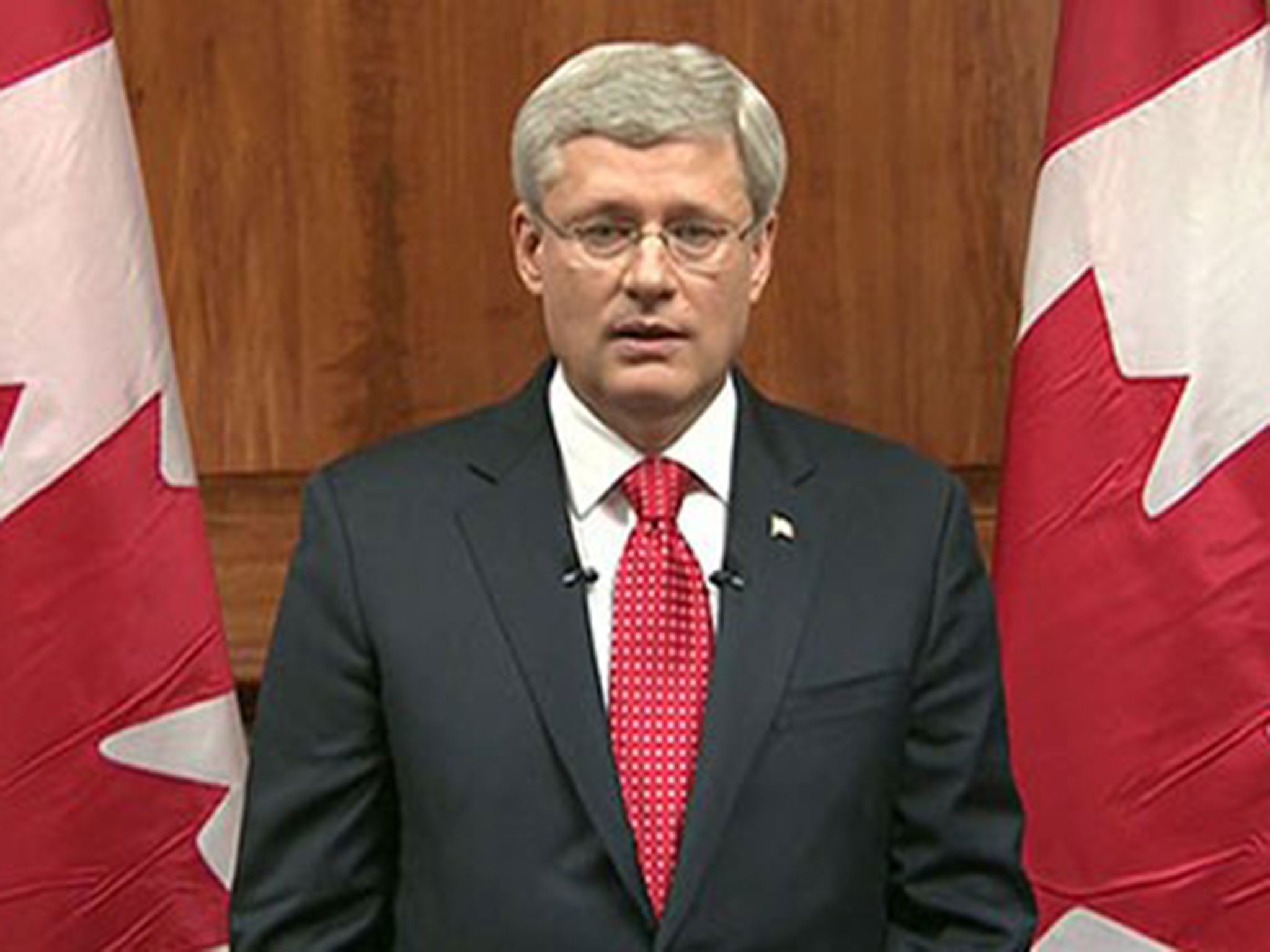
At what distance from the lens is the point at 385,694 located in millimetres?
1484

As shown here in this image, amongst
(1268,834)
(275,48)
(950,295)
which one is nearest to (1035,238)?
(950,295)

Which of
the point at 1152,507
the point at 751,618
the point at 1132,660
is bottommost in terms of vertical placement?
the point at 1132,660

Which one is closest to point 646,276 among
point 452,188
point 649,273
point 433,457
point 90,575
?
point 649,273

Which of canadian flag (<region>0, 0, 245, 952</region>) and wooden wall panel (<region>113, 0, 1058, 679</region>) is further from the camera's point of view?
wooden wall panel (<region>113, 0, 1058, 679</region>)

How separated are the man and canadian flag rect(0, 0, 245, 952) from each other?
47cm

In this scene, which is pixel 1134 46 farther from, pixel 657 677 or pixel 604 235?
pixel 657 677

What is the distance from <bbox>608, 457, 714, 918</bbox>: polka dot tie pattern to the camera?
1472 millimetres

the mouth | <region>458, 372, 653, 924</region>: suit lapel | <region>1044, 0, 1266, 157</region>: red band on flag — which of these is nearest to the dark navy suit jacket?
<region>458, 372, 653, 924</region>: suit lapel

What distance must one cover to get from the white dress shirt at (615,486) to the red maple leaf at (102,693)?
56 centimetres

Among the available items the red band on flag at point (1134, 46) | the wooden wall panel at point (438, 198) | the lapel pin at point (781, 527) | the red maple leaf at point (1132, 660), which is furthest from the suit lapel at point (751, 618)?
the wooden wall panel at point (438, 198)

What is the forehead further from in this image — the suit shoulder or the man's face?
the suit shoulder

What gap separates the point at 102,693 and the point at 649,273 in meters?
0.76

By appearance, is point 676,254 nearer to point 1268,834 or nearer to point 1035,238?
point 1035,238

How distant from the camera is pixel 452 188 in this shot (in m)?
2.32
